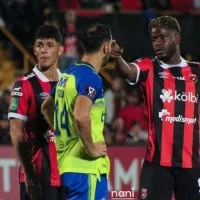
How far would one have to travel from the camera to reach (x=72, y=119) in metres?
5.82

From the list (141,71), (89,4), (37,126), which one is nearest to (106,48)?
(141,71)

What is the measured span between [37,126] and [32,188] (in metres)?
0.52

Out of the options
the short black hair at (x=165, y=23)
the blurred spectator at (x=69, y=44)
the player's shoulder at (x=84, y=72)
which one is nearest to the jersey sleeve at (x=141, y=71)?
the short black hair at (x=165, y=23)

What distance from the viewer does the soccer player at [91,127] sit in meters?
5.81

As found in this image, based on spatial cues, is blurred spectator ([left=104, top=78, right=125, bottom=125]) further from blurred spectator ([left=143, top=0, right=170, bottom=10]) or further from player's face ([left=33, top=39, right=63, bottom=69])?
player's face ([left=33, top=39, right=63, bottom=69])

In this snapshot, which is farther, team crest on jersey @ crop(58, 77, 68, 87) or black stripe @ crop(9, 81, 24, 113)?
black stripe @ crop(9, 81, 24, 113)

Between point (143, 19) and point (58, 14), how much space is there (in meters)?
1.41

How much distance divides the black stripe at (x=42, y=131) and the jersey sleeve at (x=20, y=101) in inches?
2.5

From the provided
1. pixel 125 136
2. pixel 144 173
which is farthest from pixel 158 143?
pixel 125 136

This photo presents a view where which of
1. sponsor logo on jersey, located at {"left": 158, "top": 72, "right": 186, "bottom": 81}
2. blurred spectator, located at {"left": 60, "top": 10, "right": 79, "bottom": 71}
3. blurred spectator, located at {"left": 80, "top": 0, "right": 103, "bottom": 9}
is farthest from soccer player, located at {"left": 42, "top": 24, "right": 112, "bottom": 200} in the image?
blurred spectator, located at {"left": 80, "top": 0, "right": 103, "bottom": 9}

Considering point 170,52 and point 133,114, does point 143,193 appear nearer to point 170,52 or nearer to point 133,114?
point 170,52

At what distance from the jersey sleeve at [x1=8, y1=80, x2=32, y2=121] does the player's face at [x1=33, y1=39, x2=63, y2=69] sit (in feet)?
0.97

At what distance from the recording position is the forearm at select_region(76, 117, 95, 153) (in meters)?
5.68

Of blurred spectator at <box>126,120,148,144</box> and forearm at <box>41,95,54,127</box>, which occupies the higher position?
forearm at <box>41,95,54,127</box>
